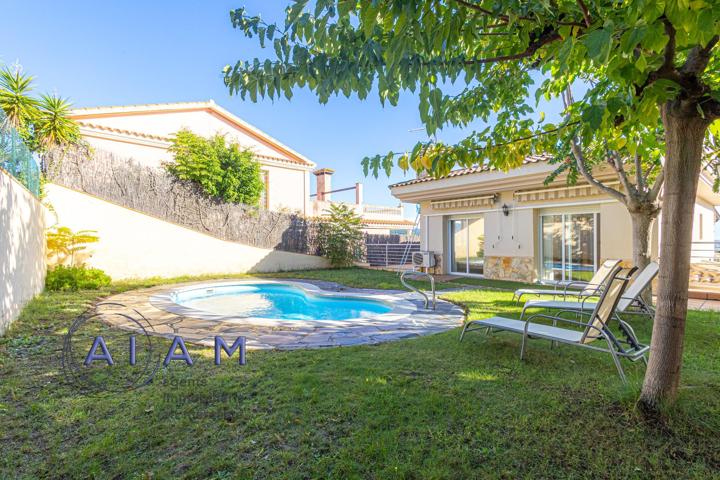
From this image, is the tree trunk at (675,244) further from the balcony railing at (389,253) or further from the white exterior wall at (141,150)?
the white exterior wall at (141,150)

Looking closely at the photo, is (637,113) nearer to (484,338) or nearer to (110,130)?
(484,338)

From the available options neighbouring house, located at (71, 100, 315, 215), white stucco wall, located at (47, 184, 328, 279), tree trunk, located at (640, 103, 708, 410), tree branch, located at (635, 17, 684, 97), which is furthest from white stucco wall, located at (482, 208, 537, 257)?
neighbouring house, located at (71, 100, 315, 215)

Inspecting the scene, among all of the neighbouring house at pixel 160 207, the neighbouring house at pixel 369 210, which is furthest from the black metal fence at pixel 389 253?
the neighbouring house at pixel 160 207

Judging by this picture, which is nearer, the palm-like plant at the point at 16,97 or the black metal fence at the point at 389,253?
the palm-like plant at the point at 16,97

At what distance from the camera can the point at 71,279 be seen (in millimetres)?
10117

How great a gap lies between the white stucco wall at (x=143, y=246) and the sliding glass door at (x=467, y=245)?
871 cm

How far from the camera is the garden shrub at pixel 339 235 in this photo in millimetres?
17797

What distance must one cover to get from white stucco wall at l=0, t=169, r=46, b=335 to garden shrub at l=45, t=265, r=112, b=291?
0.48 meters

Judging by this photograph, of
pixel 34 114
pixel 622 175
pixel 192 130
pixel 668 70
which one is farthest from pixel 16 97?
pixel 622 175

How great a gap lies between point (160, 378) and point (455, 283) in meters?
10.4

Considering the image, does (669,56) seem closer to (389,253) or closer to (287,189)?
(389,253)

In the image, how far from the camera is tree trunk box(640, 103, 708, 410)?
8.99 feet

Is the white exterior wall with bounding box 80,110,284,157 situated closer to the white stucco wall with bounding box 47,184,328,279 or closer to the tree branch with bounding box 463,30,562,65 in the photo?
the white stucco wall with bounding box 47,184,328,279

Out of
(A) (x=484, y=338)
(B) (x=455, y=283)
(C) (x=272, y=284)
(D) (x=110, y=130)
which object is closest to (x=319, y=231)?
(C) (x=272, y=284)
